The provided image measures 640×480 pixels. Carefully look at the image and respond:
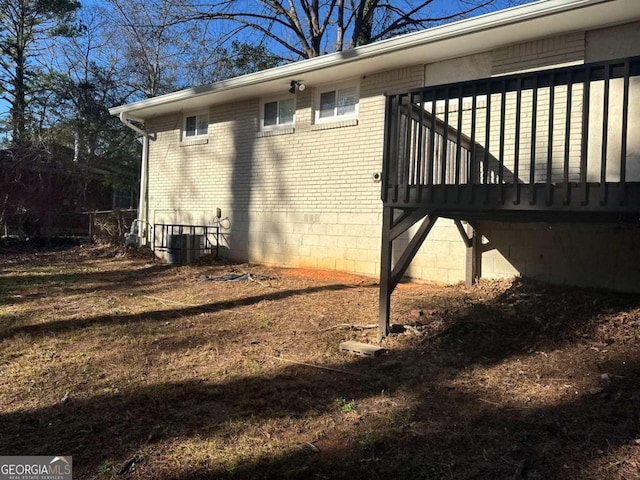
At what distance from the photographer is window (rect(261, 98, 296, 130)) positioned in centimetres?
1053

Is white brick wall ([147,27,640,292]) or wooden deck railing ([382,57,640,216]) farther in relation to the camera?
white brick wall ([147,27,640,292])

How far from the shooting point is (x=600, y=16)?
6301 mm

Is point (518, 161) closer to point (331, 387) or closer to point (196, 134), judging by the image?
point (331, 387)

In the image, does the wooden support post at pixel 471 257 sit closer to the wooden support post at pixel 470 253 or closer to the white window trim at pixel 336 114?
the wooden support post at pixel 470 253

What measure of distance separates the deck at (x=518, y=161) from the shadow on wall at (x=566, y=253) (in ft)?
2.40

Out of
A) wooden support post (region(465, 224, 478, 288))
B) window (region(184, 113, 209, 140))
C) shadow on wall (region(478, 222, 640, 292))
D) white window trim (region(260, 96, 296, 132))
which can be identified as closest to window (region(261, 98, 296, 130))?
white window trim (region(260, 96, 296, 132))

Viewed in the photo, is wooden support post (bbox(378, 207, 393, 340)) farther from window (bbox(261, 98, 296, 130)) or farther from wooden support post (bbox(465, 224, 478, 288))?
window (bbox(261, 98, 296, 130))

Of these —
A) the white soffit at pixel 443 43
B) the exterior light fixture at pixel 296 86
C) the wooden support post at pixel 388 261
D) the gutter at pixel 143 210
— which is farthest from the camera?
the gutter at pixel 143 210

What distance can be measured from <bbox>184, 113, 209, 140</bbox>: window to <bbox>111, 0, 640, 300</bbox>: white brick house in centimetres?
4

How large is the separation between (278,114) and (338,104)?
1.65 metres

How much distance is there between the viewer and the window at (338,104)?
9.45 m

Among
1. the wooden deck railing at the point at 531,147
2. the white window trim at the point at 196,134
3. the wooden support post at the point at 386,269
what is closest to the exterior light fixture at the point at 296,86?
the white window trim at the point at 196,134

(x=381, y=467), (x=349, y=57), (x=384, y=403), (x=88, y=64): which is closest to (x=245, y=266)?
(x=349, y=57)

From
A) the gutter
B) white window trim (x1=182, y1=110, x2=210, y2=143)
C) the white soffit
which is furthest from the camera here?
the gutter
